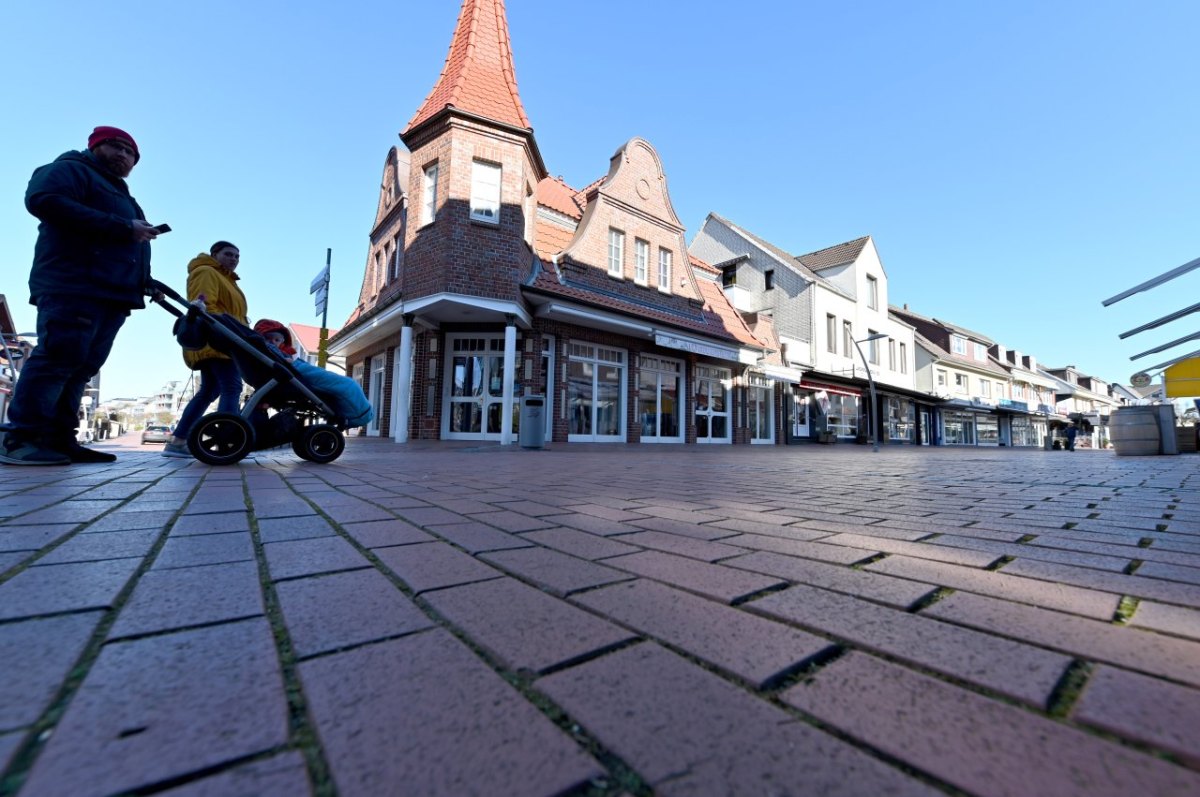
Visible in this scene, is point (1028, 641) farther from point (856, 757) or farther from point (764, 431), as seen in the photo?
point (764, 431)

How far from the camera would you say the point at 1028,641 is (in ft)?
3.11

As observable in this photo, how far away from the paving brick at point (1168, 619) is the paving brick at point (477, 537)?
150 centimetres

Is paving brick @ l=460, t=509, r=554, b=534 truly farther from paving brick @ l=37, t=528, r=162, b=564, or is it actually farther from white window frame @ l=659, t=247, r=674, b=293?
white window frame @ l=659, t=247, r=674, b=293

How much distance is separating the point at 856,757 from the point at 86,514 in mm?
2650

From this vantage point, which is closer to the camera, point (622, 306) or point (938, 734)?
point (938, 734)

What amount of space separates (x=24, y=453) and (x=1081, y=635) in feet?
18.3

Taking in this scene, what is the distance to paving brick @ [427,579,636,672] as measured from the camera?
0.87 meters

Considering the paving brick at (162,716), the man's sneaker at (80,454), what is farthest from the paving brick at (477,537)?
the man's sneaker at (80,454)

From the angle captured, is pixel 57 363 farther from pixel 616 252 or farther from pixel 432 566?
pixel 616 252

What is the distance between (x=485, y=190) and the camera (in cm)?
1098

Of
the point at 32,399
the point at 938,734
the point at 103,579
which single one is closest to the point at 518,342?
the point at 32,399

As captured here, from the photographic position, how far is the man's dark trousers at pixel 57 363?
3.53 metres

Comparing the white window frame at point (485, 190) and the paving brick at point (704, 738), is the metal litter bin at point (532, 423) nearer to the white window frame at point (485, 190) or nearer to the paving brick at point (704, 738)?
the white window frame at point (485, 190)

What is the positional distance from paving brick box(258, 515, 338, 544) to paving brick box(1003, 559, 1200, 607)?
84.6 inches
